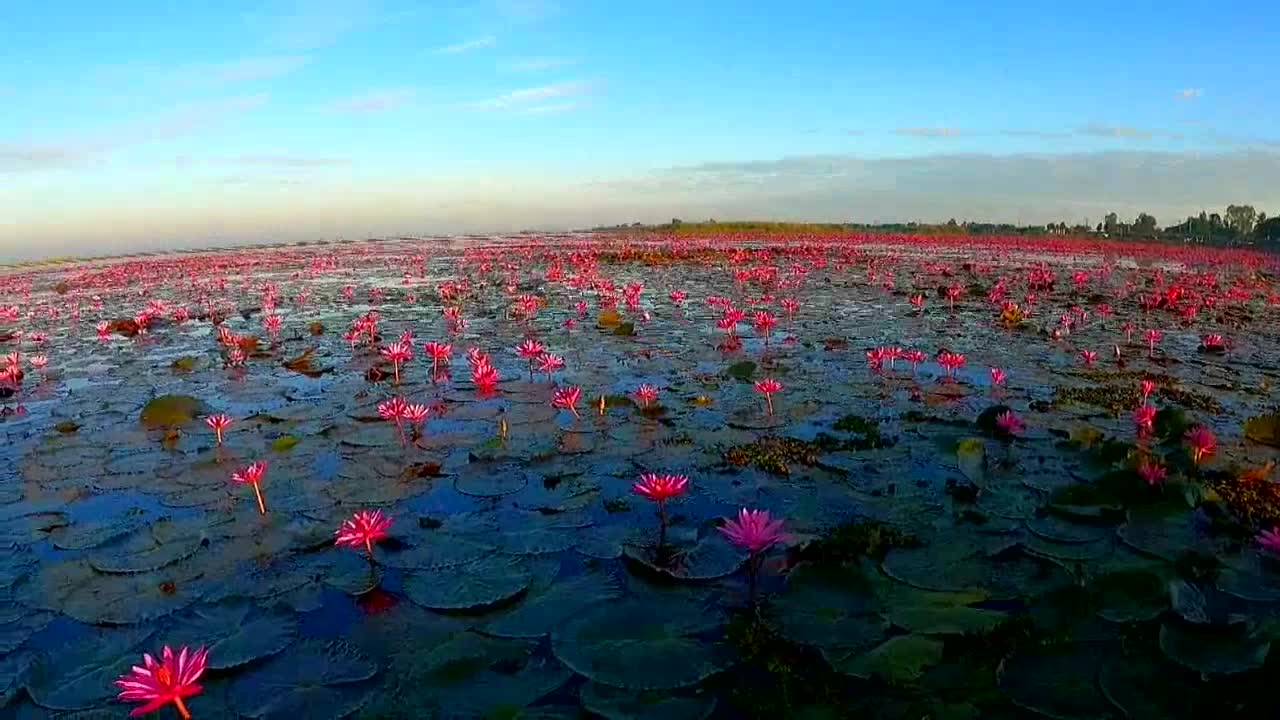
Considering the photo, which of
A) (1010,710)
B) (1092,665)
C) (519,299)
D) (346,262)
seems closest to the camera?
(1010,710)

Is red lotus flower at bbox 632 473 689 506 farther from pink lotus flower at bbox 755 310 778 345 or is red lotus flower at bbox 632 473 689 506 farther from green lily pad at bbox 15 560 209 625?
pink lotus flower at bbox 755 310 778 345

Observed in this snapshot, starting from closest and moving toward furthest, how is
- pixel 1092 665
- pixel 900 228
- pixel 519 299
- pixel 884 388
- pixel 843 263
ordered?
pixel 1092 665, pixel 884 388, pixel 519 299, pixel 843 263, pixel 900 228

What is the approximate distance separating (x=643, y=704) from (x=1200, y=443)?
4.45 metres

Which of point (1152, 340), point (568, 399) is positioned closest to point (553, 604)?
point (568, 399)

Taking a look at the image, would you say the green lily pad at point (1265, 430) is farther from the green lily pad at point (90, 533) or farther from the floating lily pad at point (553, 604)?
the green lily pad at point (90, 533)

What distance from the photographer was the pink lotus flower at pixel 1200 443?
5.09 m

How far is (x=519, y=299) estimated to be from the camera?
16.2 m

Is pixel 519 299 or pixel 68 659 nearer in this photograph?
pixel 68 659

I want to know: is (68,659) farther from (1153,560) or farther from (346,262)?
(346,262)

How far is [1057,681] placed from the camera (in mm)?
2867

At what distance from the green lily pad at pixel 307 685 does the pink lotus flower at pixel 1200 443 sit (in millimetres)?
5316

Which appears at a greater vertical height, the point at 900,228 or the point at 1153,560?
the point at 900,228

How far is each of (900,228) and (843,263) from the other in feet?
126

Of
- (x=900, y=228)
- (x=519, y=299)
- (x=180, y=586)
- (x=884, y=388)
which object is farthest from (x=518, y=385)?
(x=900, y=228)
